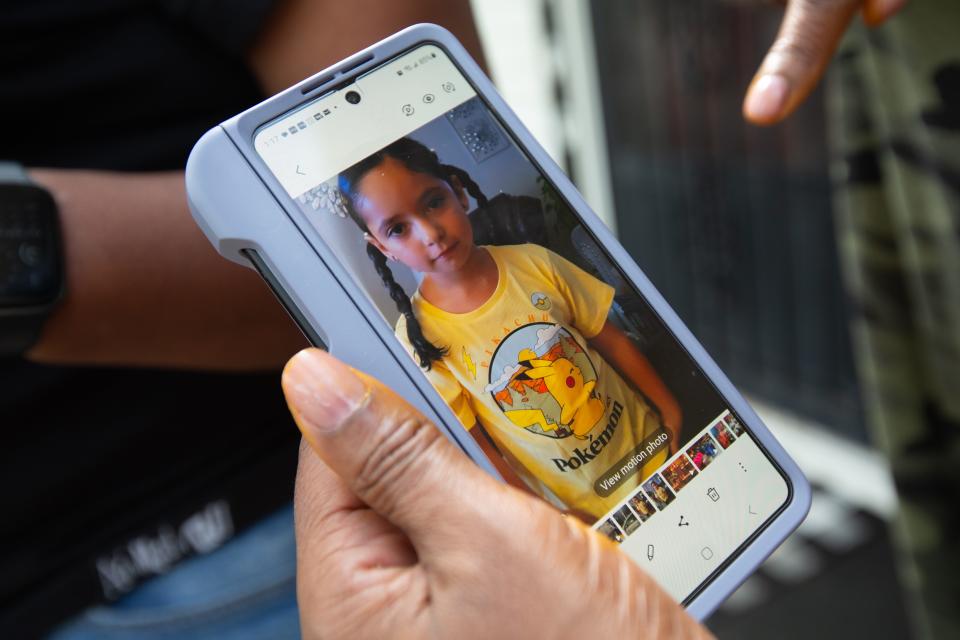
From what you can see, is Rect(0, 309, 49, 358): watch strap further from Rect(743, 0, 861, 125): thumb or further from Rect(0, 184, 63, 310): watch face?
Rect(743, 0, 861, 125): thumb

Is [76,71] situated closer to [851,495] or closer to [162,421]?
[162,421]

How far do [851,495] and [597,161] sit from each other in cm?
94

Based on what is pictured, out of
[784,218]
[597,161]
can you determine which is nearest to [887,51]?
[784,218]

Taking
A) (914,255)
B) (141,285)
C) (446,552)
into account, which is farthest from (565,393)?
(914,255)

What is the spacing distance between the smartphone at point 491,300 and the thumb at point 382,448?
37 millimetres

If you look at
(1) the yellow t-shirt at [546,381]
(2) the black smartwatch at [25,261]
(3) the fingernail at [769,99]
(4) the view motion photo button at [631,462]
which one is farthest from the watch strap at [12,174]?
(3) the fingernail at [769,99]

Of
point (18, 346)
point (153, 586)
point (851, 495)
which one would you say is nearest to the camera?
point (18, 346)

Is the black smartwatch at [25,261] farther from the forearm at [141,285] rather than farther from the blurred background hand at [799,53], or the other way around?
the blurred background hand at [799,53]

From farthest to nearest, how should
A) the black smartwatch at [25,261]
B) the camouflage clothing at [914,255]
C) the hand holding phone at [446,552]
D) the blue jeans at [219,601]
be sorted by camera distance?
the camouflage clothing at [914,255]
the blue jeans at [219,601]
the black smartwatch at [25,261]
the hand holding phone at [446,552]

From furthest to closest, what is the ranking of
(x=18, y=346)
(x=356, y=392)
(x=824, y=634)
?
(x=824, y=634)
(x=18, y=346)
(x=356, y=392)

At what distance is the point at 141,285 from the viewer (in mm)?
502

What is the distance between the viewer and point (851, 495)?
1654mm

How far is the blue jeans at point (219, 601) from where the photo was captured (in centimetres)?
59

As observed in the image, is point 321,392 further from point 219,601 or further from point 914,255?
point 914,255
